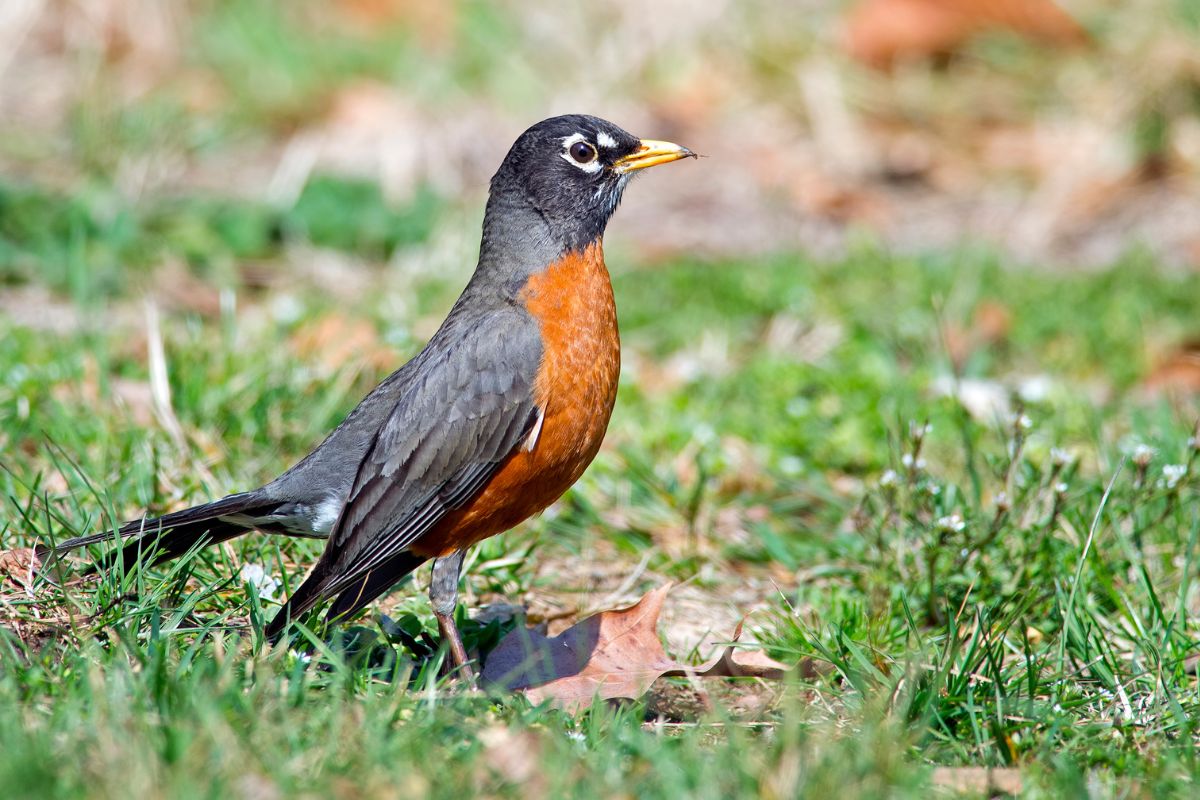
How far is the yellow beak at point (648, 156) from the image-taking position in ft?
15.2

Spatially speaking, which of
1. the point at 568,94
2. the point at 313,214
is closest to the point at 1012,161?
the point at 568,94

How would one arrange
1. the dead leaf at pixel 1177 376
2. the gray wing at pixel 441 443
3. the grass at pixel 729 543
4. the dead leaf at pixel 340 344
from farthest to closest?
the dead leaf at pixel 1177 376 → the dead leaf at pixel 340 344 → the gray wing at pixel 441 443 → the grass at pixel 729 543

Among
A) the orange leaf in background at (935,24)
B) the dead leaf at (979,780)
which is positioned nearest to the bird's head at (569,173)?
the dead leaf at (979,780)

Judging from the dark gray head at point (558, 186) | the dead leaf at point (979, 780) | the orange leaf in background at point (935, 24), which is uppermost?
the orange leaf in background at point (935, 24)

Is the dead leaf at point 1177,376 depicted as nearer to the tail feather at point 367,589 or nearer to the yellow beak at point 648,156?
the yellow beak at point 648,156

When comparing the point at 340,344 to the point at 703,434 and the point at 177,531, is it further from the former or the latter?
the point at 177,531

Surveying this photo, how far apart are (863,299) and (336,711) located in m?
4.99

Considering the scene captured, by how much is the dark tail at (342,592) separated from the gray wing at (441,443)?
0.17 ft

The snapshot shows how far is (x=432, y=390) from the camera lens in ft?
13.5

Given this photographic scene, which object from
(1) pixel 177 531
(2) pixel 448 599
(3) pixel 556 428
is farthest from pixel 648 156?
(1) pixel 177 531

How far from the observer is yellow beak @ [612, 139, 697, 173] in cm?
464

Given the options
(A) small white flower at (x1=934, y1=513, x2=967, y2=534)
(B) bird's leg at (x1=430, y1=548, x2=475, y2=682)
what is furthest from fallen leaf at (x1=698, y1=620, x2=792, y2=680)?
(A) small white flower at (x1=934, y1=513, x2=967, y2=534)

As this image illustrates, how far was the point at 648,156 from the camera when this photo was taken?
468 cm

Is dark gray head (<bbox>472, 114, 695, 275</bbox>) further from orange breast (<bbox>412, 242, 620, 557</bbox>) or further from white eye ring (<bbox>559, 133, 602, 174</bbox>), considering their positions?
orange breast (<bbox>412, 242, 620, 557</bbox>)
